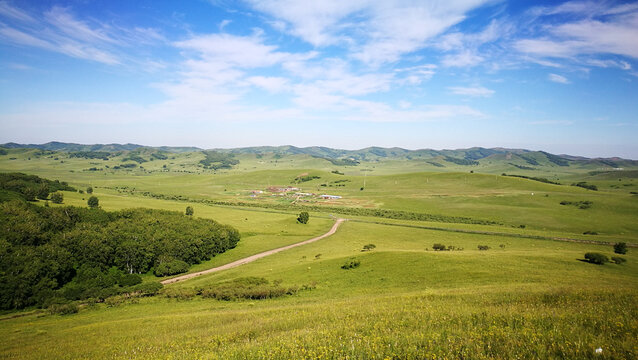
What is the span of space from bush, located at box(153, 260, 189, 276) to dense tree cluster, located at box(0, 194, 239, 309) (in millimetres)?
344

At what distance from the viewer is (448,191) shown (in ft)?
618

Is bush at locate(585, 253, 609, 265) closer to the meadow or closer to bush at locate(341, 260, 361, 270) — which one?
the meadow

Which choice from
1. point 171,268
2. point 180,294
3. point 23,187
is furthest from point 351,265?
point 23,187

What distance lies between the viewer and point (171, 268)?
197 feet

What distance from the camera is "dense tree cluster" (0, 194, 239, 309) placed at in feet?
148

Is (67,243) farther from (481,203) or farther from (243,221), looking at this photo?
(481,203)

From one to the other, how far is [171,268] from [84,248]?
17469mm

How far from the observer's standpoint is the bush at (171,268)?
194 ft

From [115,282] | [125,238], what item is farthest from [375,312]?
[125,238]

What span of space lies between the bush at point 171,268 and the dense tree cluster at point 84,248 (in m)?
0.34

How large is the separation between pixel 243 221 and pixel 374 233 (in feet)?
176

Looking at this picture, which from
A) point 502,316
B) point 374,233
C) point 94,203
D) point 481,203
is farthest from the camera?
point 481,203

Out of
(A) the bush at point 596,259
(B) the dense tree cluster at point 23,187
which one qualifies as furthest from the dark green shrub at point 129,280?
(A) the bush at point 596,259

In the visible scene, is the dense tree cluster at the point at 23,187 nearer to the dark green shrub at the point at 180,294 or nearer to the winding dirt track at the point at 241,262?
the winding dirt track at the point at 241,262
